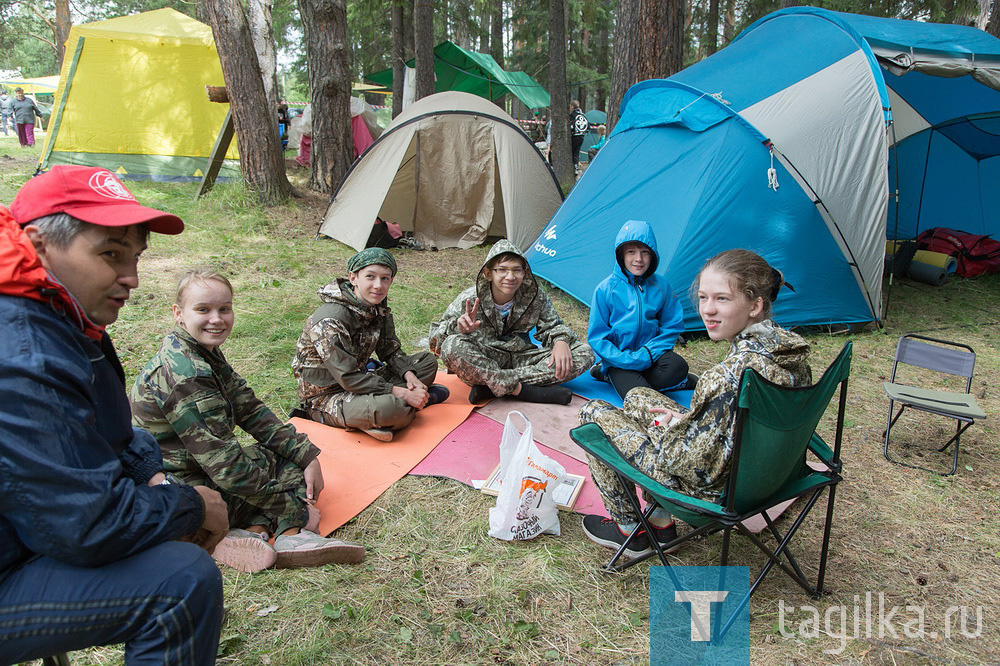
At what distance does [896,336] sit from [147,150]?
10.4m

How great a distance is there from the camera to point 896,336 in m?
5.09

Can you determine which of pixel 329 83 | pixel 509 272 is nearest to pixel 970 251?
pixel 509 272

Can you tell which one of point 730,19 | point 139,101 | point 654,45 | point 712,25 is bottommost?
point 139,101

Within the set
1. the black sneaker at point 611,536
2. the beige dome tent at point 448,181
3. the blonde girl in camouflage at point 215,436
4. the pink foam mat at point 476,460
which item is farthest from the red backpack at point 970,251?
the blonde girl in camouflage at point 215,436

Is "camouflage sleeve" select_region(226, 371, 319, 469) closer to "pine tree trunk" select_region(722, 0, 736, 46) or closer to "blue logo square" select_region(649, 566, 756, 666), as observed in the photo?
"blue logo square" select_region(649, 566, 756, 666)

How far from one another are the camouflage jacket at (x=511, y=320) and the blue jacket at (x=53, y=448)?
8.81 feet

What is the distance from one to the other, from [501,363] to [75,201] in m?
2.91

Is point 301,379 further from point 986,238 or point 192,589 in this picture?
point 986,238

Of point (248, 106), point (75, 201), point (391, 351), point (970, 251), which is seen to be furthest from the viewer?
point (248, 106)

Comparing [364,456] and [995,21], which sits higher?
[995,21]

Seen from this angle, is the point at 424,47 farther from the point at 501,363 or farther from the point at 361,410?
the point at 361,410

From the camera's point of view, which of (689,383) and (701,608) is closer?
(701,608)

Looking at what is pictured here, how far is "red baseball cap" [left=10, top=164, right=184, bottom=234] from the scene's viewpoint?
4.33ft

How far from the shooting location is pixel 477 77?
18.5 metres
